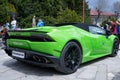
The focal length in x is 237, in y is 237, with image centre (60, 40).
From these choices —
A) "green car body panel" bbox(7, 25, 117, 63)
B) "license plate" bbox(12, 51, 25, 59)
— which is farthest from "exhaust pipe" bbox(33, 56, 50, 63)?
"license plate" bbox(12, 51, 25, 59)

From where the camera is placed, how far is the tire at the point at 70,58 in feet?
17.4

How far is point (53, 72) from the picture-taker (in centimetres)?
566

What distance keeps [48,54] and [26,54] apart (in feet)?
1.85

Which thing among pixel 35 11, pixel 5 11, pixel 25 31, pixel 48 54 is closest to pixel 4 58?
pixel 25 31

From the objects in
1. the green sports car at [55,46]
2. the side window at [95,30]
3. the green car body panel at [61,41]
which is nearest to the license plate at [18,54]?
the green sports car at [55,46]

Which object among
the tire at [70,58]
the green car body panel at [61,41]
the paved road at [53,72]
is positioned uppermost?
the green car body panel at [61,41]

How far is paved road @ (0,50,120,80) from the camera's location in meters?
5.25

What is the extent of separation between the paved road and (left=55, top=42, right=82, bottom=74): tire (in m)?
0.15

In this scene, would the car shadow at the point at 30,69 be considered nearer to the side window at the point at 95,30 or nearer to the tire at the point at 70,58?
the tire at the point at 70,58

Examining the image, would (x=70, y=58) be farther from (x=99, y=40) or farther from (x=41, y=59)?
(x=99, y=40)

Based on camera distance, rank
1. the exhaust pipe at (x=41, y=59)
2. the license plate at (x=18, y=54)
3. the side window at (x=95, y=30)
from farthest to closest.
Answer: the side window at (x=95, y=30) → the license plate at (x=18, y=54) → the exhaust pipe at (x=41, y=59)

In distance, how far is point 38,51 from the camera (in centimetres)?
527

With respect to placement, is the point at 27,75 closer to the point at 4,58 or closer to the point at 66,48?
the point at 66,48

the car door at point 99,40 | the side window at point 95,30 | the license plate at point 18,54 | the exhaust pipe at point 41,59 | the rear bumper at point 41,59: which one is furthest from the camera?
the side window at point 95,30
